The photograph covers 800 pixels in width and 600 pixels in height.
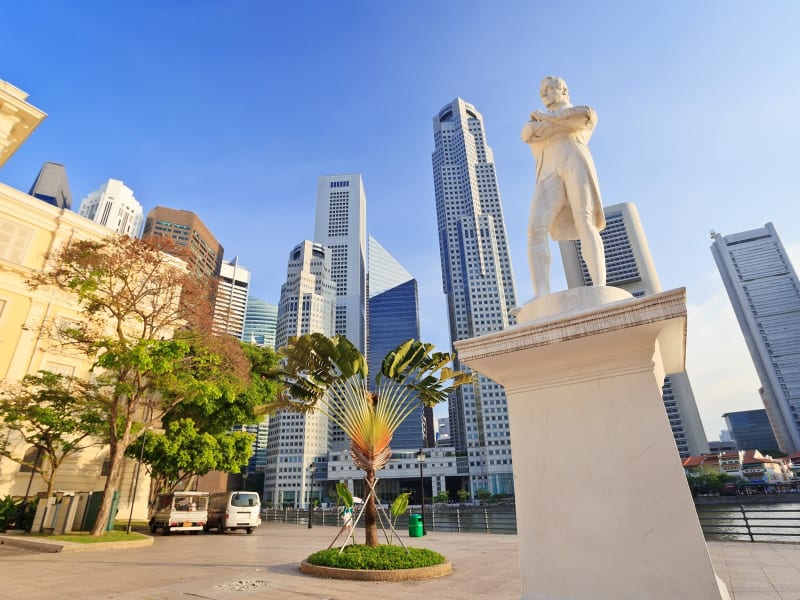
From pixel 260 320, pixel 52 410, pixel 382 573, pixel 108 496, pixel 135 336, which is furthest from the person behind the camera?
pixel 260 320

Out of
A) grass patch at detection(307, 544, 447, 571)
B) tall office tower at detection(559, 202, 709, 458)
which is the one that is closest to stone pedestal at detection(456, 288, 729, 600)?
grass patch at detection(307, 544, 447, 571)

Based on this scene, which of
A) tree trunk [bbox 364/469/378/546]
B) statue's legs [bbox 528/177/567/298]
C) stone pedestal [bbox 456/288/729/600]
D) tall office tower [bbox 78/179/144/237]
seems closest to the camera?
stone pedestal [bbox 456/288/729/600]

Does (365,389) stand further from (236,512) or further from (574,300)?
(236,512)

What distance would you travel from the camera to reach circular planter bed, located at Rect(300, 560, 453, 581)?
22.5 ft

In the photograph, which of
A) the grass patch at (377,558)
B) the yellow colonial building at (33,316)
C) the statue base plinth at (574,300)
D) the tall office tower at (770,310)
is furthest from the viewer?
the tall office tower at (770,310)

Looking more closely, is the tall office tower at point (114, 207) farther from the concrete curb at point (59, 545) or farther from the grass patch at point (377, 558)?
the grass patch at point (377, 558)

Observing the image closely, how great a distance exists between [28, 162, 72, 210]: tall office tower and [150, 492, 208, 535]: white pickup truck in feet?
441

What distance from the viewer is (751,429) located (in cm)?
15575

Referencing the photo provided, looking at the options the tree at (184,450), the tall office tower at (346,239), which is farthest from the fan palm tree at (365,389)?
the tall office tower at (346,239)

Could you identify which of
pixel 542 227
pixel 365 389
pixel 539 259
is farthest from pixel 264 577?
pixel 542 227

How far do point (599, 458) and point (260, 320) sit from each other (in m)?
180

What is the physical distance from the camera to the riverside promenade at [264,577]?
5652 millimetres

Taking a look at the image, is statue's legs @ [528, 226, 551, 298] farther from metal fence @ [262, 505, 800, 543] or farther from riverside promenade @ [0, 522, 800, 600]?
metal fence @ [262, 505, 800, 543]

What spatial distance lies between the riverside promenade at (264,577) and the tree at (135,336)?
186 inches
